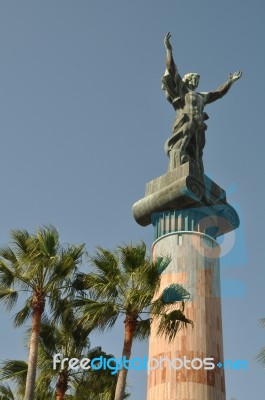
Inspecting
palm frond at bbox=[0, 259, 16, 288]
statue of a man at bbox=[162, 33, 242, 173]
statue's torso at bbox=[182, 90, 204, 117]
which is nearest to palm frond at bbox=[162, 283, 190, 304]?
palm frond at bbox=[0, 259, 16, 288]

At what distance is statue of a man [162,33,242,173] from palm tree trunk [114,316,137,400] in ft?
39.0

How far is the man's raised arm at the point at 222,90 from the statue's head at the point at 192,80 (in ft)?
2.57

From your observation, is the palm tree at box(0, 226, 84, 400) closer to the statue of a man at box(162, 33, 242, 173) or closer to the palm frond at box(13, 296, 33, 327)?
the palm frond at box(13, 296, 33, 327)

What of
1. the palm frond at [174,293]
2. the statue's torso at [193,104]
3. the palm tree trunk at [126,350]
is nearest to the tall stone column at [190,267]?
the statue's torso at [193,104]

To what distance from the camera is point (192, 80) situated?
28.4 metres

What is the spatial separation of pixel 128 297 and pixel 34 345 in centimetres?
275

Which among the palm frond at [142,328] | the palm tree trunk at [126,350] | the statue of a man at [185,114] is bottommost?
the palm tree trunk at [126,350]

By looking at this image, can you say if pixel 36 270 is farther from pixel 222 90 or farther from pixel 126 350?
pixel 222 90

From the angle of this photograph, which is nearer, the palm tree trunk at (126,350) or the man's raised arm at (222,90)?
the palm tree trunk at (126,350)

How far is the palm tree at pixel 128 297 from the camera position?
579 inches

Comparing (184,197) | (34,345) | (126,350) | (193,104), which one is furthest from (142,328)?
(193,104)

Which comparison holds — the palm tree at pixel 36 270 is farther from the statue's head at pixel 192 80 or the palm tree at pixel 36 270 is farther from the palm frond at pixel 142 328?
the statue's head at pixel 192 80

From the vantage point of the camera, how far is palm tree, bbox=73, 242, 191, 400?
48.2ft

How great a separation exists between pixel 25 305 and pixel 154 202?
9.63 meters
